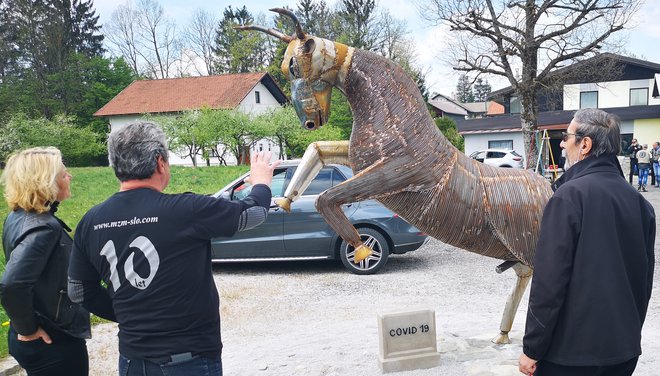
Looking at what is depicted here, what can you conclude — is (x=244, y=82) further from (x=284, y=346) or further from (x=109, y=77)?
(x=284, y=346)

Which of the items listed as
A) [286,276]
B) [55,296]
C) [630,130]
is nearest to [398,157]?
[55,296]

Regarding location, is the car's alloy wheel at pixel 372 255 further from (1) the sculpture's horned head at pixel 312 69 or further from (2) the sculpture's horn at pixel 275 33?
(2) the sculpture's horn at pixel 275 33

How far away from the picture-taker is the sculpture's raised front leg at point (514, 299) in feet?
13.8

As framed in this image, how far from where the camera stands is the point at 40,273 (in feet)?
8.84

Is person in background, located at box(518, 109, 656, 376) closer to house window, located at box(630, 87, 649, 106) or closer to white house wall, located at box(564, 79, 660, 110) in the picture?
white house wall, located at box(564, 79, 660, 110)

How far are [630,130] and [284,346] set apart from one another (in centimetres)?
2742

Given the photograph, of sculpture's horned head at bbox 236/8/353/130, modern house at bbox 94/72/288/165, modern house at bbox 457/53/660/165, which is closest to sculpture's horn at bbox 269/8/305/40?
sculpture's horned head at bbox 236/8/353/130

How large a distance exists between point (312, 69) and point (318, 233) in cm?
476

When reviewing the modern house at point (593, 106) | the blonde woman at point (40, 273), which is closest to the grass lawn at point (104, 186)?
the blonde woman at point (40, 273)

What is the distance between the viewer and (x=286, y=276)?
26.3 feet

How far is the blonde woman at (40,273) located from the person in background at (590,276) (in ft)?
7.52

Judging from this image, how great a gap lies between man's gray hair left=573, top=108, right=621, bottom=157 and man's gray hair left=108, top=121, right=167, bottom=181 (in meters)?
1.87

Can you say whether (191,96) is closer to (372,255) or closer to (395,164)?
(372,255)

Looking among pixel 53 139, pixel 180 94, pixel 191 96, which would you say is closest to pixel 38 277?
pixel 53 139
